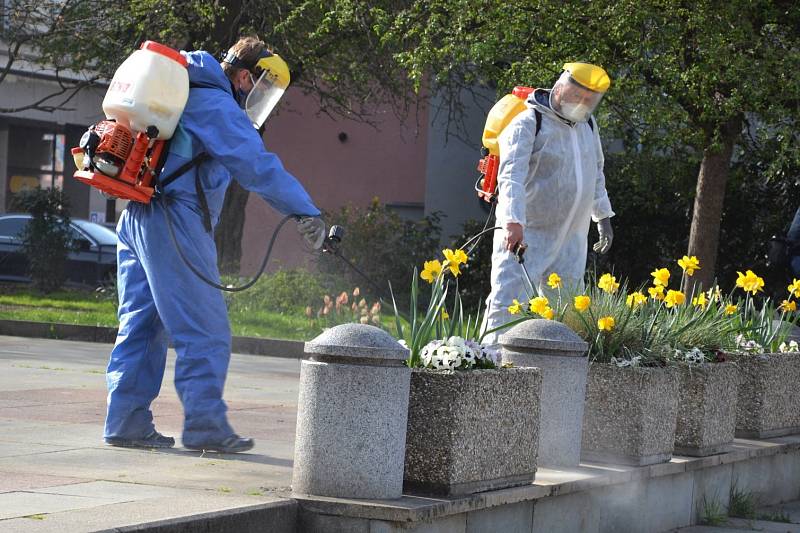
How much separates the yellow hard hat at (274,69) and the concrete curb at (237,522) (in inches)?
99.4

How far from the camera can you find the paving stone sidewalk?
15.0 feet

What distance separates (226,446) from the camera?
6.29 meters

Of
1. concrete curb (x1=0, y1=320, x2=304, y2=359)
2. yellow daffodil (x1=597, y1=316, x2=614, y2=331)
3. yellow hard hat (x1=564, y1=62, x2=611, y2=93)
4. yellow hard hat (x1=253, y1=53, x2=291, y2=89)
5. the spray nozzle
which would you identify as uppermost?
yellow hard hat (x1=564, y1=62, x2=611, y2=93)

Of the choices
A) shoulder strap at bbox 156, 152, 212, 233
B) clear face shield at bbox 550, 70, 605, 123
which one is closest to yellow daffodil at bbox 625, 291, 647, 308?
clear face shield at bbox 550, 70, 605, 123

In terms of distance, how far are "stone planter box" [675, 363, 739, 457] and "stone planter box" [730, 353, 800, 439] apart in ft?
2.04

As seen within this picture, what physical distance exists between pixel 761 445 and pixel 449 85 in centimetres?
1260

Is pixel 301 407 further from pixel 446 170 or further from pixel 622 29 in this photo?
pixel 446 170

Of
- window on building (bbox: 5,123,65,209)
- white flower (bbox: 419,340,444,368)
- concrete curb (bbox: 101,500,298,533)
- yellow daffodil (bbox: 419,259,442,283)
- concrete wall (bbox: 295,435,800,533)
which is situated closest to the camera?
concrete curb (bbox: 101,500,298,533)

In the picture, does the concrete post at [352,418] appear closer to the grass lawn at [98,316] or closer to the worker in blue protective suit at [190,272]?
the worker in blue protective suit at [190,272]

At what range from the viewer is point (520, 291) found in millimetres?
7766

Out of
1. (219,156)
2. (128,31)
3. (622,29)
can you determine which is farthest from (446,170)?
(219,156)

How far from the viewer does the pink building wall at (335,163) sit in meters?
28.2

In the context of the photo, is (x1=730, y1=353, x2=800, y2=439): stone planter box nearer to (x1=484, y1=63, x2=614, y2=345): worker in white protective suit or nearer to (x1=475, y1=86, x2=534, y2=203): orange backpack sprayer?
(x1=484, y1=63, x2=614, y2=345): worker in white protective suit

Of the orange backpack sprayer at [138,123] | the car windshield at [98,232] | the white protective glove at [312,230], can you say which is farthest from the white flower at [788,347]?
the car windshield at [98,232]
